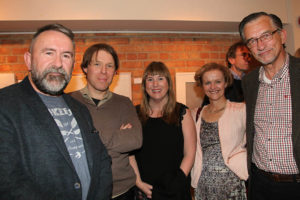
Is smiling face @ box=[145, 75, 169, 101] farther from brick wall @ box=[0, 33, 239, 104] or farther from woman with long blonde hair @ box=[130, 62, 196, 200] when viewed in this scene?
brick wall @ box=[0, 33, 239, 104]

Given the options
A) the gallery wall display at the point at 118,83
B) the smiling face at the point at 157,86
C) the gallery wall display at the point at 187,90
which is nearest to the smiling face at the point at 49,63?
the smiling face at the point at 157,86

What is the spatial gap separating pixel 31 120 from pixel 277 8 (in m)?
3.75

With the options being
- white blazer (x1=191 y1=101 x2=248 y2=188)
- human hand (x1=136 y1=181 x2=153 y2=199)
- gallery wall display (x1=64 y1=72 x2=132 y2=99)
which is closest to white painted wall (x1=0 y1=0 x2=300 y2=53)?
gallery wall display (x1=64 y1=72 x2=132 y2=99)

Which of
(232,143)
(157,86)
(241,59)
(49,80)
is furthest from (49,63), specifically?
(241,59)

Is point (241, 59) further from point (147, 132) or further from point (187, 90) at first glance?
point (147, 132)

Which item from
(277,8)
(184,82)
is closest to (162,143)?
(184,82)

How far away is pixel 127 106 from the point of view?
194cm

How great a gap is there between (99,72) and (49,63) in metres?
0.61

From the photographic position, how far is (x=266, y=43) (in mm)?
1627

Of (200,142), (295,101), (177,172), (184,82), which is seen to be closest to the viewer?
(295,101)

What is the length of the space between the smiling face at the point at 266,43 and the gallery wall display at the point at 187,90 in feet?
5.61

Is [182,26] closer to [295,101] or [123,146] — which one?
[295,101]

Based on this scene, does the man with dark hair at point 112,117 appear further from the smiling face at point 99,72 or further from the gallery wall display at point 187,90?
the gallery wall display at point 187,90

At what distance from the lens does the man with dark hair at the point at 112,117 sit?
1.66 m
